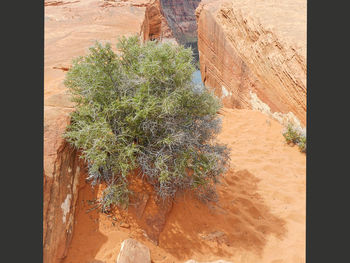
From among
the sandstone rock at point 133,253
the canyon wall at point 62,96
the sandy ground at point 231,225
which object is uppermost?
the canyon wall at point 62,96

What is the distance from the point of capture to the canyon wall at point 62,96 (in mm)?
3080

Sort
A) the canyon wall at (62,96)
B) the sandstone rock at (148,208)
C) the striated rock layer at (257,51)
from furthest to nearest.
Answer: the striated rock layer at (257,51) → the sandstone rock at (148,208) → the canyon wall at (62,96)

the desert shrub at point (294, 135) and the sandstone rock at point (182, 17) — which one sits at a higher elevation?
the desert shrub at point (294, 135)

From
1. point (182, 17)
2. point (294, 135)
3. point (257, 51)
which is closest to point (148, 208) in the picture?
point (294, 135)

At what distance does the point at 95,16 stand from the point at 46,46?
2.83 m

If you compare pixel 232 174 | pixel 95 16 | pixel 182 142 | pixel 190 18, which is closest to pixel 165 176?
pixel 182 142

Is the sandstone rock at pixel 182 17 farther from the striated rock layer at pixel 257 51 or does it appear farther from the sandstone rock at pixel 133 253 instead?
the sandstone rock at pixel 133 253

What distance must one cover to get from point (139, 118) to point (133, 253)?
1.59 m

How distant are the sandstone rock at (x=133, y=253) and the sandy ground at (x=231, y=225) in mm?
152

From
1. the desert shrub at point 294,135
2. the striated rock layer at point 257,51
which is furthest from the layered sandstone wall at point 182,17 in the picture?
the desert shrub at point 294,135

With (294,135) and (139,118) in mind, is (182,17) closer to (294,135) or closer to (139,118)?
(294,135)

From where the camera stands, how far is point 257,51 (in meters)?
7.91

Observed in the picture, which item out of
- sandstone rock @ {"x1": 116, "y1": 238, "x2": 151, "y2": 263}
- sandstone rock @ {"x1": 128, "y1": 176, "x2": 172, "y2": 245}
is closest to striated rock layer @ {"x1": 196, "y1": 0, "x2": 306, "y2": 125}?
sandstone rock @ {"x1": 128, "y1": 176, "x2": 172, "y2": 245}

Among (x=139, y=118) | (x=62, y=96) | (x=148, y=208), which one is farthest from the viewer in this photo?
(x=62, y=96)
